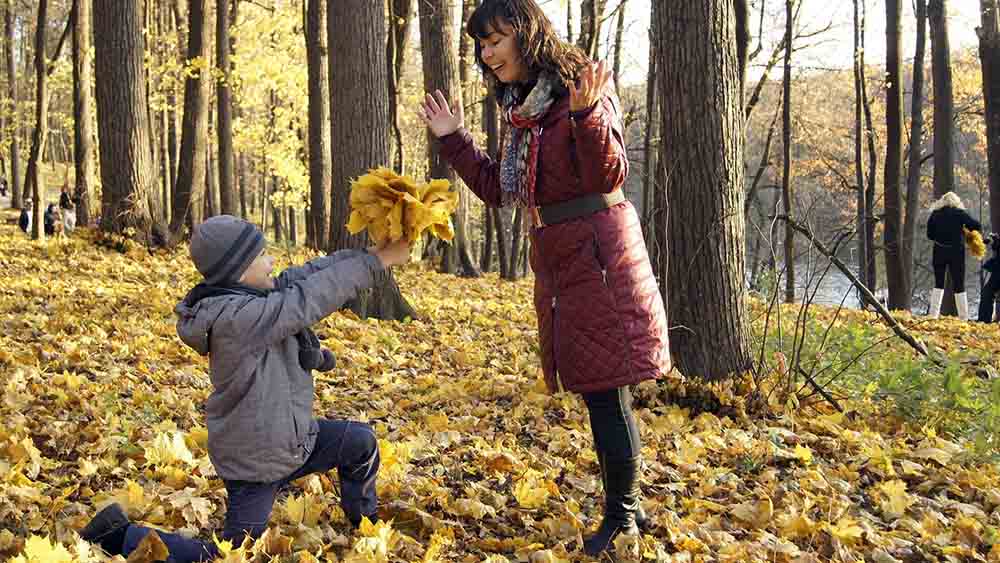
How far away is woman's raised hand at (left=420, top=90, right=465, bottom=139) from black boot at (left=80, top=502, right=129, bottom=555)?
6.01ft

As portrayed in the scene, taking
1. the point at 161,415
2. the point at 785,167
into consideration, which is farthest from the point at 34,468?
the point at 785,167

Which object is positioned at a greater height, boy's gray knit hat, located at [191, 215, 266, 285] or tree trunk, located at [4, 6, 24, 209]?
tree trunk, located at [4, 6, 24, 209]

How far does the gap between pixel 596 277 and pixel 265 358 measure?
1.18 meters

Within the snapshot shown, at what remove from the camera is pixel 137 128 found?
9820 mm

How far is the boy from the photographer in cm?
247

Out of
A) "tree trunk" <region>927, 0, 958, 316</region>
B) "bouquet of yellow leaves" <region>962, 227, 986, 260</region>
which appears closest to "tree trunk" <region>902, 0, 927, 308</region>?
"tree trunk" <region>927, 0, 958, 316</region>

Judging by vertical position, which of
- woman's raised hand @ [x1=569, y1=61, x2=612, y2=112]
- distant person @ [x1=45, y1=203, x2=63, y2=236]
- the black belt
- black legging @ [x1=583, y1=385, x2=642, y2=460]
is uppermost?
distant person @ [x1=45, y1=203, x2=63, y2=236]

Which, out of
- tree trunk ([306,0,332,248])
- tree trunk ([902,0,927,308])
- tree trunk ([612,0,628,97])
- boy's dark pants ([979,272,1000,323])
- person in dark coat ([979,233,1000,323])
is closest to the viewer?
person in dark coat ([979,233,1000,323])

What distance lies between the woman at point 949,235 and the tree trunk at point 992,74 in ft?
2.67

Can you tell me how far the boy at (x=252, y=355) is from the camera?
8.12 feet

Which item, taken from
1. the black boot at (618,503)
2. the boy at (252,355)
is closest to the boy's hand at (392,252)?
the boy at (252,355)

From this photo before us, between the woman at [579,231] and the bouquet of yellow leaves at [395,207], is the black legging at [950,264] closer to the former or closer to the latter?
the woman at [579,231]

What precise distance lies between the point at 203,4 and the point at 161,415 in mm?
9408

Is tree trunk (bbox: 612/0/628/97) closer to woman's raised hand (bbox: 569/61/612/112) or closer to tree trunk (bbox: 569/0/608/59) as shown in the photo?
tree trunk (bbox: 569/0/608/59)
